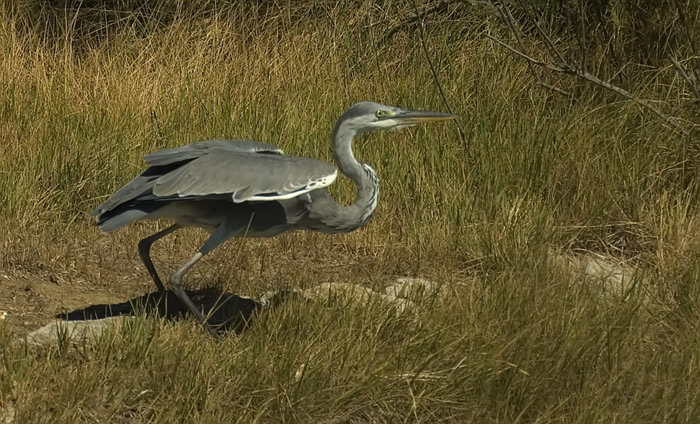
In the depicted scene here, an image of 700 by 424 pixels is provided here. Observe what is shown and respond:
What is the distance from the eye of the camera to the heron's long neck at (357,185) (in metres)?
5.62

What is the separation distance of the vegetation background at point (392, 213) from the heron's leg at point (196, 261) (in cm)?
20

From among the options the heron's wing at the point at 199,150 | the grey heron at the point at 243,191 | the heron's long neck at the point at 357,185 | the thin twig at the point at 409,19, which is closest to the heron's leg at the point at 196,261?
the grey heron at the point at 243,191

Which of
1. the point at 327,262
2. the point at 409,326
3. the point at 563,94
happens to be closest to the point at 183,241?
the point at 327,262

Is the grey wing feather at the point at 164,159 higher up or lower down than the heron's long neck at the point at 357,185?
higher up

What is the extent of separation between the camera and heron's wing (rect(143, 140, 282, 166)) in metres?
5.33

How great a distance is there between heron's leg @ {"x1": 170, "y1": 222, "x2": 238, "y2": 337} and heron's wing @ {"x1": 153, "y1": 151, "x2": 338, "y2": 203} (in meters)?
0.25

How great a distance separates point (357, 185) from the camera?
18.7 feet

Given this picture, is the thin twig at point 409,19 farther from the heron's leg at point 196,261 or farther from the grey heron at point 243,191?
the heron's leg at point 196,261

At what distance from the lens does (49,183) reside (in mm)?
6777

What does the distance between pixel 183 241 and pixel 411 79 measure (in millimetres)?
2316

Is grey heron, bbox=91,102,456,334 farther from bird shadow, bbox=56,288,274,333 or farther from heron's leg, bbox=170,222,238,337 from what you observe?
bird shadow, bbox=56,288,274,333

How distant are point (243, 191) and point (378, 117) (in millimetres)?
947

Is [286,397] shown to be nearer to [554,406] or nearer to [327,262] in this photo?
[554,406]

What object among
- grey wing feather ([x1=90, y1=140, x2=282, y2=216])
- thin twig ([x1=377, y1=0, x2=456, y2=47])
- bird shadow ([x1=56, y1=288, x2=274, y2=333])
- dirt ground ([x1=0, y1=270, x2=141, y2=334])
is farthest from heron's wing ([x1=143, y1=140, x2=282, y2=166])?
thin twig ([x1=377, y1=0, x2=456, y2=47])
